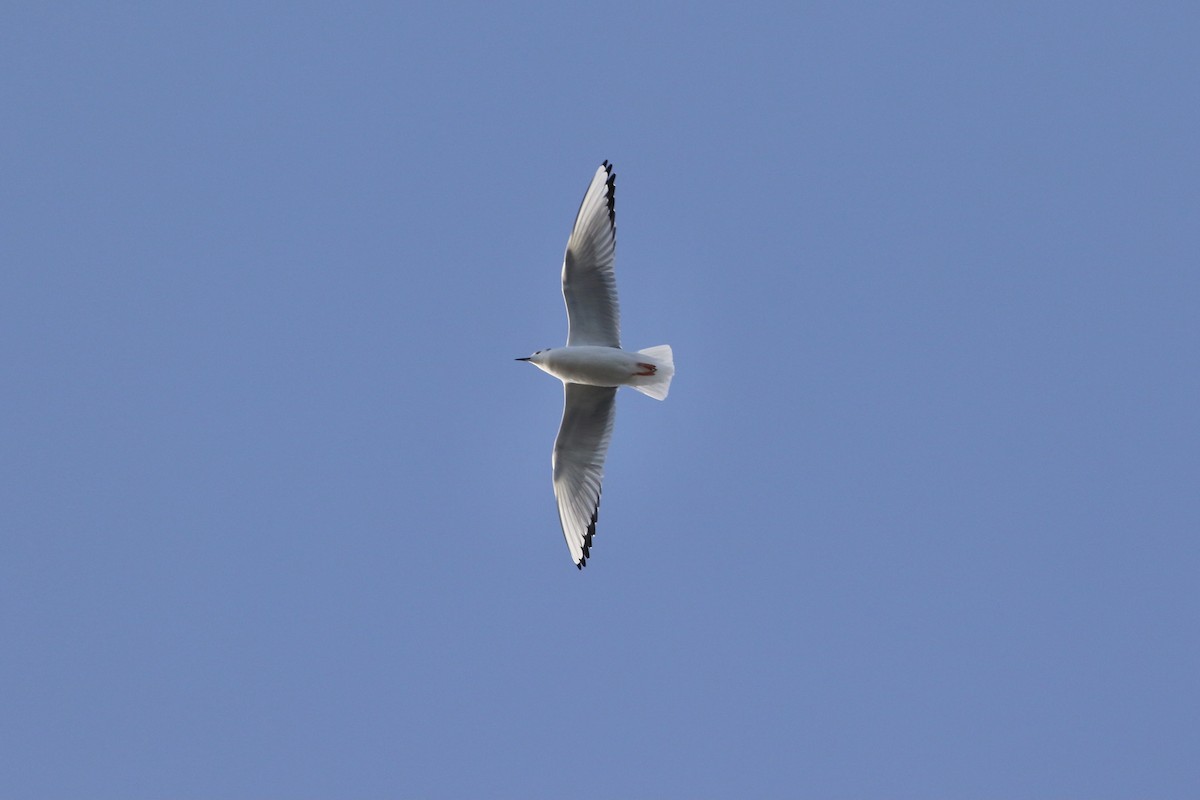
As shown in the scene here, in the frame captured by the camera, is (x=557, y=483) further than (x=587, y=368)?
Yes

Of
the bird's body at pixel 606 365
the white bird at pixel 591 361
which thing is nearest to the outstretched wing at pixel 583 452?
the white bird at pixel 591 361

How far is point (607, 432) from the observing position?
12.9m

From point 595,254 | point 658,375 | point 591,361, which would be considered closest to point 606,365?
point 591,361

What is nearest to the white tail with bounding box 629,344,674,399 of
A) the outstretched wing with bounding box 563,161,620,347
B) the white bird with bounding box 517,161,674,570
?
the white bird with bounding box 517,161,674,570

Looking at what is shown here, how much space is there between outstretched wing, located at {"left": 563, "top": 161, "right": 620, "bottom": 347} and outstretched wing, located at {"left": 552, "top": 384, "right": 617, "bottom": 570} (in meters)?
0.78

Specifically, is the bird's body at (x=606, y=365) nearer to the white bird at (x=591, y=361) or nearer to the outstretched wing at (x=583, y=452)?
the white bird at (x=591, y=361)

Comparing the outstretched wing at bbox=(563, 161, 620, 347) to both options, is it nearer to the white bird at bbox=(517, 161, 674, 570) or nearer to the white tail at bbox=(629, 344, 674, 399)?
the white bird at bbox=(517, 161, 674, 570)

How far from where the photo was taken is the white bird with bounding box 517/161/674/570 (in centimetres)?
1223

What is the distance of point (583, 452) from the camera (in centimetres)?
1292

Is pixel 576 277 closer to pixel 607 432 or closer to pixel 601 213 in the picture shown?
pixel 601 213

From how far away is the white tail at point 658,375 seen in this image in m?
12.2

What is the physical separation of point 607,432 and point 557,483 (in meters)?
0.68

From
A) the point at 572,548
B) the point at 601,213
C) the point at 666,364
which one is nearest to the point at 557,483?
the point at 572,548

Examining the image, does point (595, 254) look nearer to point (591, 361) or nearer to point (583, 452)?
point (591, 361)
